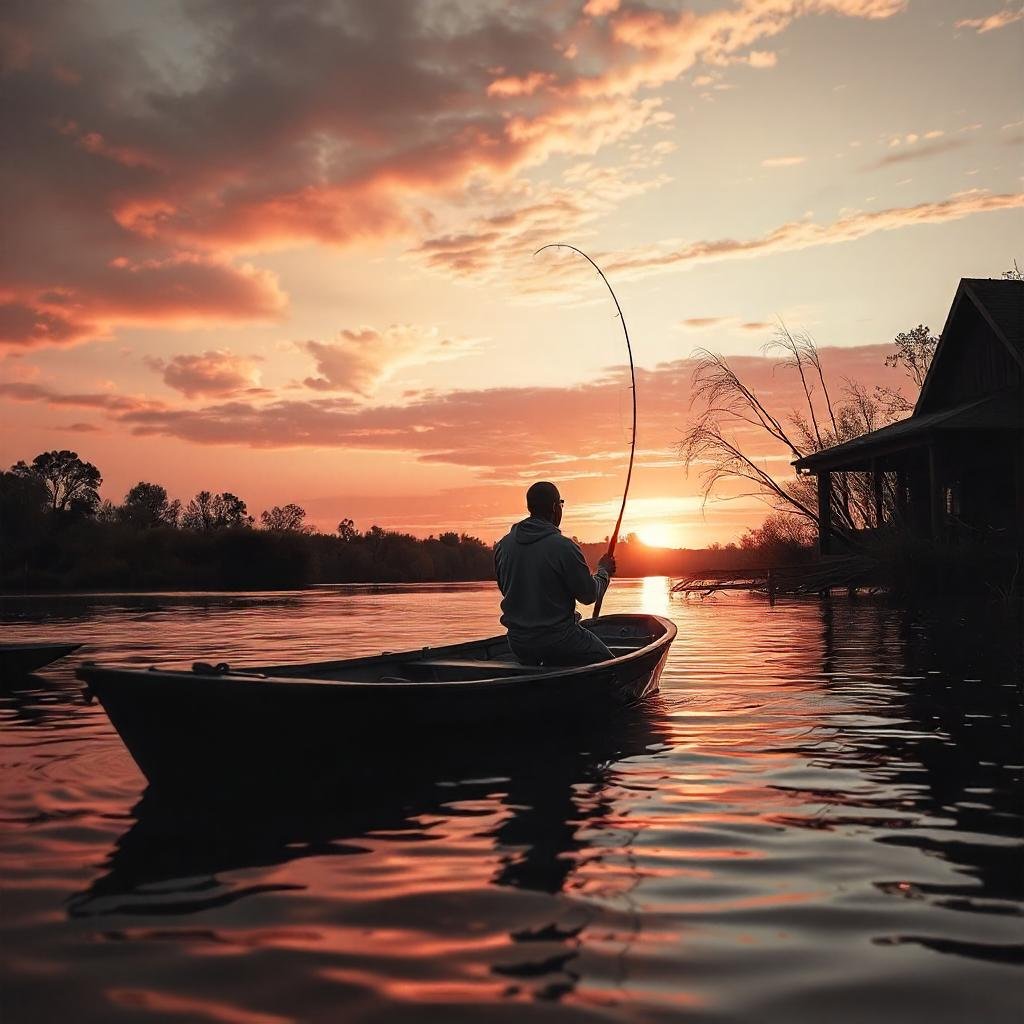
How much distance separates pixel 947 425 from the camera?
68.4ft

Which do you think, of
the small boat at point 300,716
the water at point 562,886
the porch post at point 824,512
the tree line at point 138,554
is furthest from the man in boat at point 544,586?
the tree line at point 138,554

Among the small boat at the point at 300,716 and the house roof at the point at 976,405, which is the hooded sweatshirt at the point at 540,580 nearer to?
the small boat at the point at 300,716

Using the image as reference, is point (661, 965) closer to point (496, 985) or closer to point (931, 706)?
point (496, 985)

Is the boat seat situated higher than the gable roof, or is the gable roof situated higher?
the gable roof

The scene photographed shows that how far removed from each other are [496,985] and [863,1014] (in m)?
1.07

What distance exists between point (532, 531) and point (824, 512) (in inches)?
848

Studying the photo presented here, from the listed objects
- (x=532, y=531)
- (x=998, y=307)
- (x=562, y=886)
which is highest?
(x=998, y=307)

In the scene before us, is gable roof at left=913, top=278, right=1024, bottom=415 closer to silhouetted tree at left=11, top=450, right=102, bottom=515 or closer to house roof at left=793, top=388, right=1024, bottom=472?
house roof at left=793, top=388, right=1024, bottom=472

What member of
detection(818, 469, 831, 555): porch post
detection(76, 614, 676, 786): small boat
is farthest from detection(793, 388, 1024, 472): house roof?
detection(76, 614, 676, 786): small boat

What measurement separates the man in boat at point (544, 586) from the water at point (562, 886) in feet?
2.68

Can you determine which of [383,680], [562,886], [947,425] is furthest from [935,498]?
[562,886]

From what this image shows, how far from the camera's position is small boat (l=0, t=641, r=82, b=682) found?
12.0 metres

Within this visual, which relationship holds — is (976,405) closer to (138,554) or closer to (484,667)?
(484,667)

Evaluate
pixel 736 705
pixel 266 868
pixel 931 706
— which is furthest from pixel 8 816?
pixel 931 706
